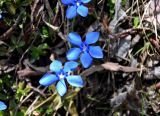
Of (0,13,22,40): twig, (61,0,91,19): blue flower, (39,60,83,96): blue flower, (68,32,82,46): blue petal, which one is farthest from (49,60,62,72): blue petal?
(0,13,22,40): twig

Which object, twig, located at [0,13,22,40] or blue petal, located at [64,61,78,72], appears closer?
blue petal, located at [64,61,78,72]

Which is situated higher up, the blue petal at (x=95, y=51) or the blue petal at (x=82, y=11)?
the blue petal at (x=82, y=11)


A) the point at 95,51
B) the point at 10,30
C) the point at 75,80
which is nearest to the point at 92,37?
the point at 95,51

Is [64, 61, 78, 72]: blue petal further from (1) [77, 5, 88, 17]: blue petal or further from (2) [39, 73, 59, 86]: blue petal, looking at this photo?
(1) [77, 5, 88, 17]: blue petal

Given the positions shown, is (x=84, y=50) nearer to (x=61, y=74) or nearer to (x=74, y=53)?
(x=74, y=53)

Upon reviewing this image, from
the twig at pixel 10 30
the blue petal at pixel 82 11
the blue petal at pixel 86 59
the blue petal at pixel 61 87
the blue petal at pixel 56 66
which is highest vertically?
the blue petal at pixel 82 11

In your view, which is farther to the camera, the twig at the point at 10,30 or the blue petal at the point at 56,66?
the twig at the point at 10,30

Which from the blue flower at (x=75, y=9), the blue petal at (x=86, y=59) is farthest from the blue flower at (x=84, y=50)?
the blue flower at (x=75, y=9)

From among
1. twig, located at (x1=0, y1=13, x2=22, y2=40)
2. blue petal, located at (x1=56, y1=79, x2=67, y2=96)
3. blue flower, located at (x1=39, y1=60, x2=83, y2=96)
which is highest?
twig, located at (x1=0, y1=13, x2=22, y2=40)

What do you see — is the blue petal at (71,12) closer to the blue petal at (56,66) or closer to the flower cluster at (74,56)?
the flower cluster at (74,56)

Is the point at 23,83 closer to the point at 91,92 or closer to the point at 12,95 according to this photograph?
the point at 12,95
